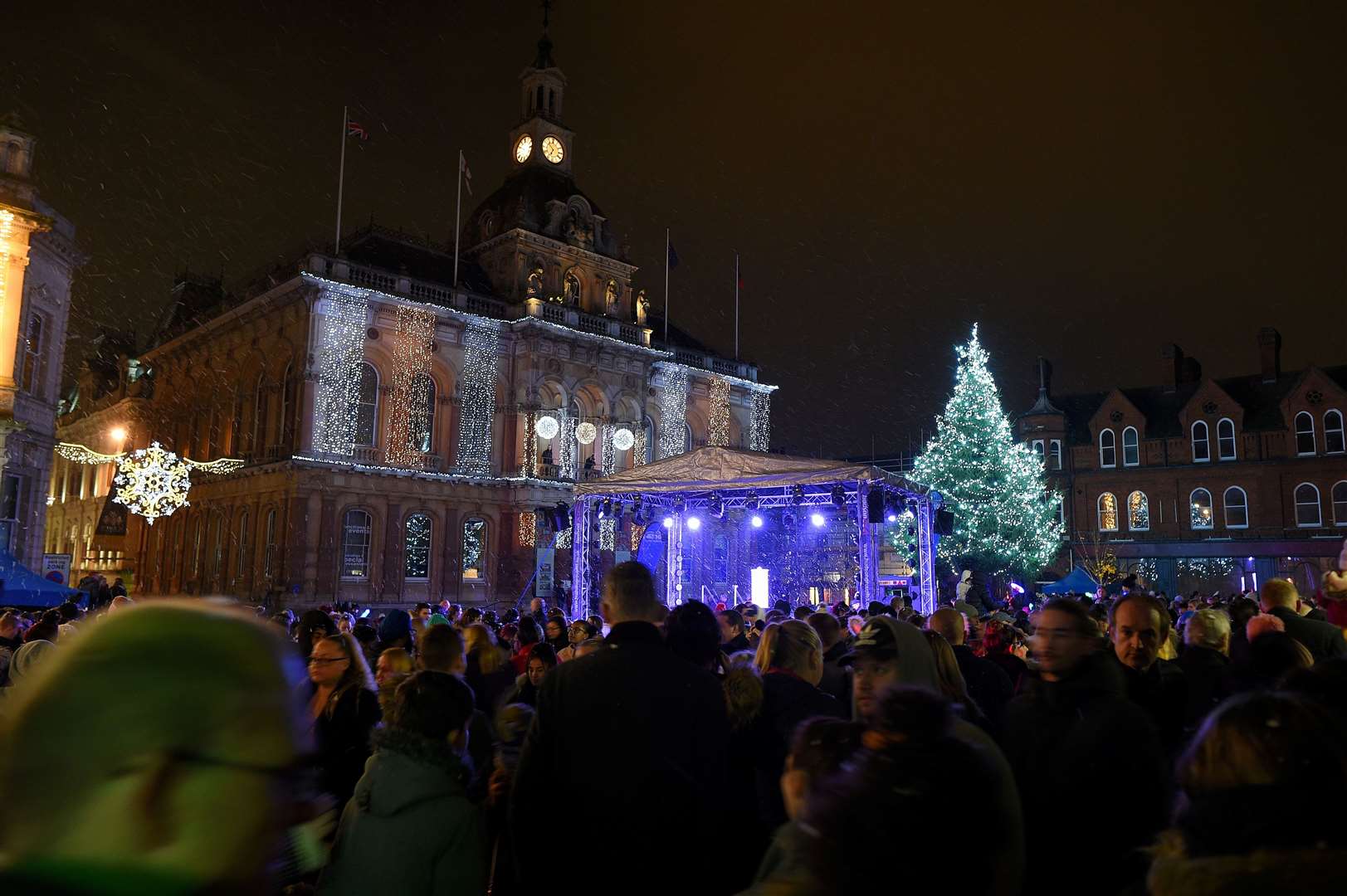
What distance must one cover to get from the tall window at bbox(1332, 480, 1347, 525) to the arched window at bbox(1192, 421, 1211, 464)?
5.35 meters

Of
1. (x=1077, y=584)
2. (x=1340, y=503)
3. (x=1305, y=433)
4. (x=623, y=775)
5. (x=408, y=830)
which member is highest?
(x=1305, y=433)

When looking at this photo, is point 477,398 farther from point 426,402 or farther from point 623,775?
point 623,775

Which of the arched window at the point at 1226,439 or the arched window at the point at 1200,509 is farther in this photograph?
the arched window at the point at 1226,439

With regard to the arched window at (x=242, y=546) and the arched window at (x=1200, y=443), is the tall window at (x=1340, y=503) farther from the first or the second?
the arched window at (x=242, y=546)

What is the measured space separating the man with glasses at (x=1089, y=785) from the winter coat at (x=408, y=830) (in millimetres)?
2104

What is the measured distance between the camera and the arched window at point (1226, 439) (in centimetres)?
4412

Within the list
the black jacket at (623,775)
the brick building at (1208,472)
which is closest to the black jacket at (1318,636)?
the black jacket at (623,775)

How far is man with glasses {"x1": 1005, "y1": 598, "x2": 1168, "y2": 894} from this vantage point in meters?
3.02

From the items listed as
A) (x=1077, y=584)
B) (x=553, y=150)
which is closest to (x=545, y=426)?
(x=553, y=150)

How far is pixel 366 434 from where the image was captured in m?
34.8

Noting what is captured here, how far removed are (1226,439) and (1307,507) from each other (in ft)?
15.4

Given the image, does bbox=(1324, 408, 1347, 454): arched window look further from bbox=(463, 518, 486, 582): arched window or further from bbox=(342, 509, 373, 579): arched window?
bbox=(342, 509, 373, 579): arched window

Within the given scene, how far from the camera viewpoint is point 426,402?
36000 mm

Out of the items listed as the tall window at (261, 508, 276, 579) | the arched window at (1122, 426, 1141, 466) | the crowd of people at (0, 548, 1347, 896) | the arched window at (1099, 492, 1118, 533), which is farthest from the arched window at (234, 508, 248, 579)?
the arched window at (1122, 426, 1141, 466)
